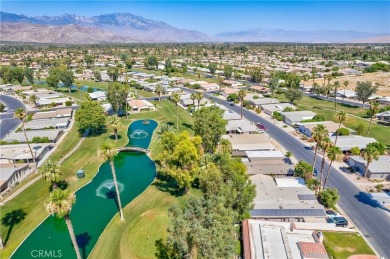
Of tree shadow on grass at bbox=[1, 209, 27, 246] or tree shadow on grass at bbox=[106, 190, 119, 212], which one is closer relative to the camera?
tree shadow on grass at bbox=[1, 209, 27, 246]

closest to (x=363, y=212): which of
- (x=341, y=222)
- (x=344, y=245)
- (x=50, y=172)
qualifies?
(x=341, y=222)

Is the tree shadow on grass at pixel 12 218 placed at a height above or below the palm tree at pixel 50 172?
below

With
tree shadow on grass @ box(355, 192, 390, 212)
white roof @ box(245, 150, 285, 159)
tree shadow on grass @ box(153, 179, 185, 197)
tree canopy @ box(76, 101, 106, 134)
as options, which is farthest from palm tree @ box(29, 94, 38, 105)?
tree shadow on grass @ box(355, 192, 390, 212)

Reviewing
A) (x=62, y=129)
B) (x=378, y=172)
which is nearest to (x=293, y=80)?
(x=378, y=172)

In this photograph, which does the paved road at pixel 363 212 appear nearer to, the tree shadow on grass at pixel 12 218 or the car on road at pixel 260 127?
the car on road at pixel 260 127

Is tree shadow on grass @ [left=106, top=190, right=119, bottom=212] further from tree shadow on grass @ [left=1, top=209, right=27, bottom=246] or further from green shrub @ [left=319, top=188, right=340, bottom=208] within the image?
green shrub @ [left=319, top=188, right=340, bottom=208]

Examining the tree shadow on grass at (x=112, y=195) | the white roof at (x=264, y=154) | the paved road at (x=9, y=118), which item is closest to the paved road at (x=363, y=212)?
the white roof at (x=264, y=154)
